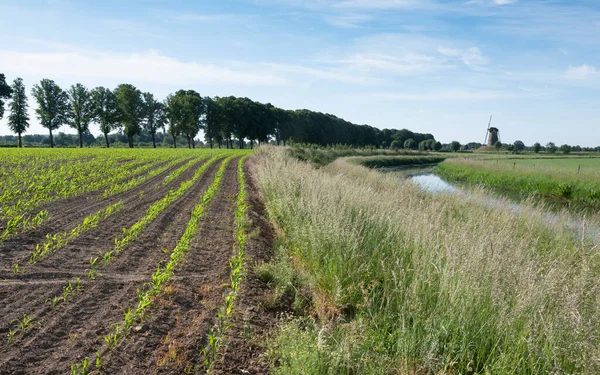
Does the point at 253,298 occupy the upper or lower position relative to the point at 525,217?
lower

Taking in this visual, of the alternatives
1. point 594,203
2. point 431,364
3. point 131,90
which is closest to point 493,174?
point 594,203

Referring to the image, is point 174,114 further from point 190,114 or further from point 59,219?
point 59,219

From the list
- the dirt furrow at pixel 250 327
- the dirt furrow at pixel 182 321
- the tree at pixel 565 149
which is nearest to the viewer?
the dirt furrow at pixel 182 321

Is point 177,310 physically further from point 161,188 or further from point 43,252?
point 161,188

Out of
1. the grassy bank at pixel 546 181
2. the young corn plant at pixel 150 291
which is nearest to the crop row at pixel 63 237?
the young corn plant at pixel 150 291

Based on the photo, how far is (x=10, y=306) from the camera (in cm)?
523

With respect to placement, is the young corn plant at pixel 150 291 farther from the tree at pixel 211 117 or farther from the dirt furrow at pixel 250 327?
the tree at pixel 211 117

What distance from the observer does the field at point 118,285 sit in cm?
436

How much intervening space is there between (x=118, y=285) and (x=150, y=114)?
85573mm

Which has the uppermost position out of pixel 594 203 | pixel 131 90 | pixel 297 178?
pixel 131 90

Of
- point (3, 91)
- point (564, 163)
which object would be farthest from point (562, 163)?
point (3, 91)

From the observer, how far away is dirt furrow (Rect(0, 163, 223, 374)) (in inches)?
162

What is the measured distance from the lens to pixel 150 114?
84812 millimetres

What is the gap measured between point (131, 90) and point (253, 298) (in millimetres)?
79303
